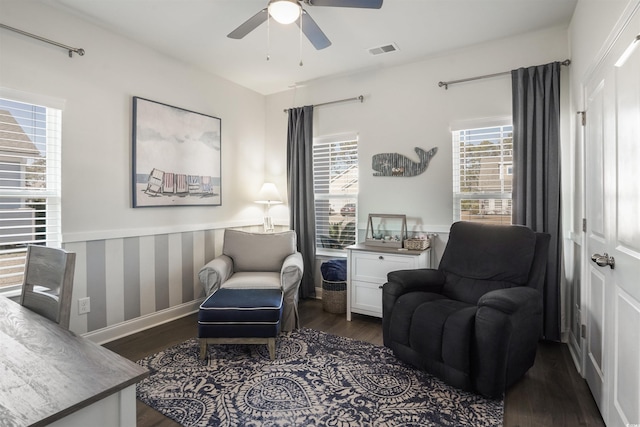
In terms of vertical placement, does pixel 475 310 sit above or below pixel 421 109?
below

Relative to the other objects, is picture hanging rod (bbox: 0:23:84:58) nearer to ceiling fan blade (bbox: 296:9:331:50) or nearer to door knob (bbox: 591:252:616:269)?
ceiling fan blade (bbox: 296:9:331:50)

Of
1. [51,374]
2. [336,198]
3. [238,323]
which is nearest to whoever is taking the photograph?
[51,374]

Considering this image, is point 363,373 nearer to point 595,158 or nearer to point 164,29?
point 595,158

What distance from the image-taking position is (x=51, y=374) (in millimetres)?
890

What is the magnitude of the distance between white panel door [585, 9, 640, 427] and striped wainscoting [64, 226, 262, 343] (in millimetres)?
3287

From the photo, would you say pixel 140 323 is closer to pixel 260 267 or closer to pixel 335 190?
pixel 260 267

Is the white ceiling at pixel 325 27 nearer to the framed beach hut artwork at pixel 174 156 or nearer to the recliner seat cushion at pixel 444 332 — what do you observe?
the framed beach hut artwork at pixel 174 156

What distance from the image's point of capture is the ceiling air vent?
3141 millimetres

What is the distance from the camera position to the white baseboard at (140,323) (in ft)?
9.21

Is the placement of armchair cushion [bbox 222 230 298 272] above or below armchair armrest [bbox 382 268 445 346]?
above

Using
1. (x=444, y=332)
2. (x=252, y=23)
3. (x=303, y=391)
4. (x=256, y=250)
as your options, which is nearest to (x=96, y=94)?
(x=252, y=23)

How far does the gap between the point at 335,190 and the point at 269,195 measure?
776 mm

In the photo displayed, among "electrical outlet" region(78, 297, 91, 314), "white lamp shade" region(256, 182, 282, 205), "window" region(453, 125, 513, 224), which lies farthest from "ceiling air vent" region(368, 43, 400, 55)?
"electrical outlet" region(78, 297, 91, 314)

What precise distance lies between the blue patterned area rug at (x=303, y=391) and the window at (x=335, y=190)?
1.52 meters
